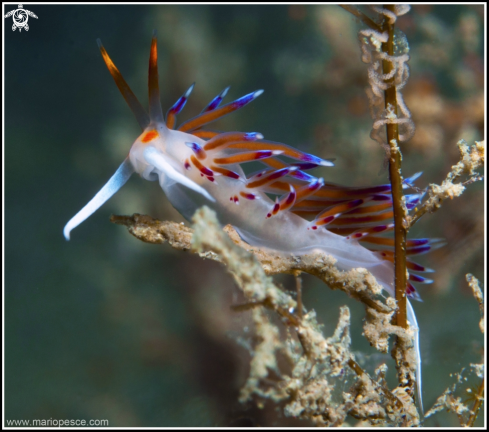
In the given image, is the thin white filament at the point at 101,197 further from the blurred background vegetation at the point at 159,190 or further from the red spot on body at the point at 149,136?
the blurred background vegetation at the point at 159,190

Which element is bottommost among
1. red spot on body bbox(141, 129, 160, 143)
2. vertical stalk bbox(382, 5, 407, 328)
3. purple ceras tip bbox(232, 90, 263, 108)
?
vertical stalk bbox(382, 5, 407, 328)

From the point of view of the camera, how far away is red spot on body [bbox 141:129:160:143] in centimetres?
155

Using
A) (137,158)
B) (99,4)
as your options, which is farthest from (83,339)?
(99,4)

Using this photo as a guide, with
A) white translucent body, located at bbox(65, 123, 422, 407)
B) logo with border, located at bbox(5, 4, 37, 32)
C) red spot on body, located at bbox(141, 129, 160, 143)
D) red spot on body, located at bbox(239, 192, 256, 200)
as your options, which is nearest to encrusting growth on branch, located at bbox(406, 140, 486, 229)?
white translucent body, located at bbox(65, 123, 422, 407)

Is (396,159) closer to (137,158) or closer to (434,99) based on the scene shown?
(434,99)

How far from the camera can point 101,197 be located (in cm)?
140

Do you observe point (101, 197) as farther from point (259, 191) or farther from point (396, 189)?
point (396, 189)

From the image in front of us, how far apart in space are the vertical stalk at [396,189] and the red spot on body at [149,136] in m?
1.04

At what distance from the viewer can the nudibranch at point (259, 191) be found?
4.97 feet

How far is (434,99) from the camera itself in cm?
194

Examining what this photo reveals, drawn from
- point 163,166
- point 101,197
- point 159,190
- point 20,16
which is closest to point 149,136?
point 163,166

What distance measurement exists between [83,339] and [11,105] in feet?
6.19

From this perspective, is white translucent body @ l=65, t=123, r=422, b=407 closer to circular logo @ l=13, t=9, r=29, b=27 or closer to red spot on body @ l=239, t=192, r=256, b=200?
red spot on body @ l=239, t=192, r=256, b=200

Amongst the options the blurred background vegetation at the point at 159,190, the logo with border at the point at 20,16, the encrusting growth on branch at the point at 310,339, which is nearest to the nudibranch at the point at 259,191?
the encrusting growth on branch at the point at 310,339
